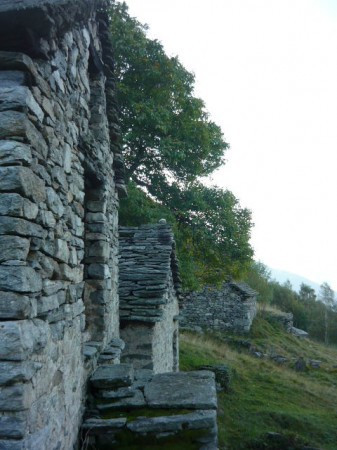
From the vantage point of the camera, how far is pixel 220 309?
24922 millimetres

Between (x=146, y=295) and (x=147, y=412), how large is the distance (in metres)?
4.44

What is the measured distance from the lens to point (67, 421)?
365 centimetres

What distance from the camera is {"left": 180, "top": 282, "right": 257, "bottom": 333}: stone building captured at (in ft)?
80.3

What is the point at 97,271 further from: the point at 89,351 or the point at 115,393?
the point at 115,393

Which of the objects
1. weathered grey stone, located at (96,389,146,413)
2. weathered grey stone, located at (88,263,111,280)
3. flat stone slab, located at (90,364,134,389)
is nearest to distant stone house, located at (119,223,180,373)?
weathered grey stone, located at (88,263,111,280)

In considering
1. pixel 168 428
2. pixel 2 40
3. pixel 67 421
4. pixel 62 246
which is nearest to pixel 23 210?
pixel 62 246

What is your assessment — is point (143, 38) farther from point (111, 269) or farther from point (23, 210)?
point (23, 210)

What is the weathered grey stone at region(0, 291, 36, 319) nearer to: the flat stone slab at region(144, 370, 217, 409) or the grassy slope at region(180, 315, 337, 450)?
the flat stone slab at region(144, 370, 217, 409)

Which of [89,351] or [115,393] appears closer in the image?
[115,393]

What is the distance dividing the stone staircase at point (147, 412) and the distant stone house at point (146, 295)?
132 inches

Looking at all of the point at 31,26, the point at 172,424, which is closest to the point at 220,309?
the point at 172,424

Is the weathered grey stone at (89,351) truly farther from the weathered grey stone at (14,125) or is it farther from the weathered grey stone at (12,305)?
the weathered grey stone at (14,125)

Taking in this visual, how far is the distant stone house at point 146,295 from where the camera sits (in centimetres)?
818

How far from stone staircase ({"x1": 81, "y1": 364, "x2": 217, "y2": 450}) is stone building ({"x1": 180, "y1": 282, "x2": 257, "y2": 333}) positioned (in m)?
19.9
